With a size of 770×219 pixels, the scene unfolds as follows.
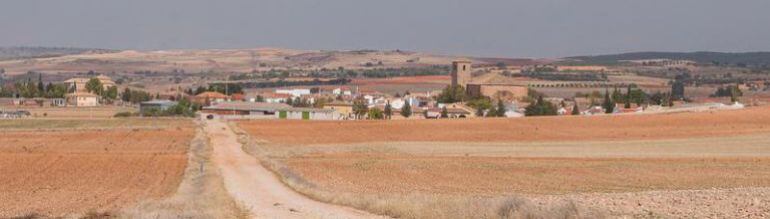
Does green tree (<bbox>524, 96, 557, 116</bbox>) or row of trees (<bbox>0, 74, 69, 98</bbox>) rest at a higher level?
row of trees (<bbox>0, 74, 69, 98</bbox>)

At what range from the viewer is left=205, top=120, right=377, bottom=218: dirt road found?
23828 millimetres

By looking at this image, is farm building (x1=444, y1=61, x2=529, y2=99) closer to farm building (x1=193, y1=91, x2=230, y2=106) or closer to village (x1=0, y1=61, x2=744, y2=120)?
village (x1=0, y1=61, x2=744, y2=120)

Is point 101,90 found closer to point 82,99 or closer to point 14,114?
point 82,99

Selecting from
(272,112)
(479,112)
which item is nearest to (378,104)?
(479,112)

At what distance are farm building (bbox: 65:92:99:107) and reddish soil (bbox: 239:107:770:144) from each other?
2431 inches

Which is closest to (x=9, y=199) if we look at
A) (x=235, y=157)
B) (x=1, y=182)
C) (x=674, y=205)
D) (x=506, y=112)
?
(x=1, y=182)

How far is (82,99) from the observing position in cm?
14962

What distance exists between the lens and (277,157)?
53531mm

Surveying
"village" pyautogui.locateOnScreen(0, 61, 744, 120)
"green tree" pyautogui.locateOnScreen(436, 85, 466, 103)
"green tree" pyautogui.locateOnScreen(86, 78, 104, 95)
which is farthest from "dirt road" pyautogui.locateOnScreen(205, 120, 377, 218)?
"green tree" pyautogui.locateOnScreen(86, 78, 104, 95)

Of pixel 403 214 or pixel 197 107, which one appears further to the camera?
pixel 197 107

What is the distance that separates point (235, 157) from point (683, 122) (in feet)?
129

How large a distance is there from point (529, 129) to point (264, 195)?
5205 centimetres

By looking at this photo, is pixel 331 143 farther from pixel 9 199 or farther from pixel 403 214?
pixel 403 214

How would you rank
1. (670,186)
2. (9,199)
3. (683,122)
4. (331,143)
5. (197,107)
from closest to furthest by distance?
(9,199), (670,186), (331,143), (683,122), (197,107)
